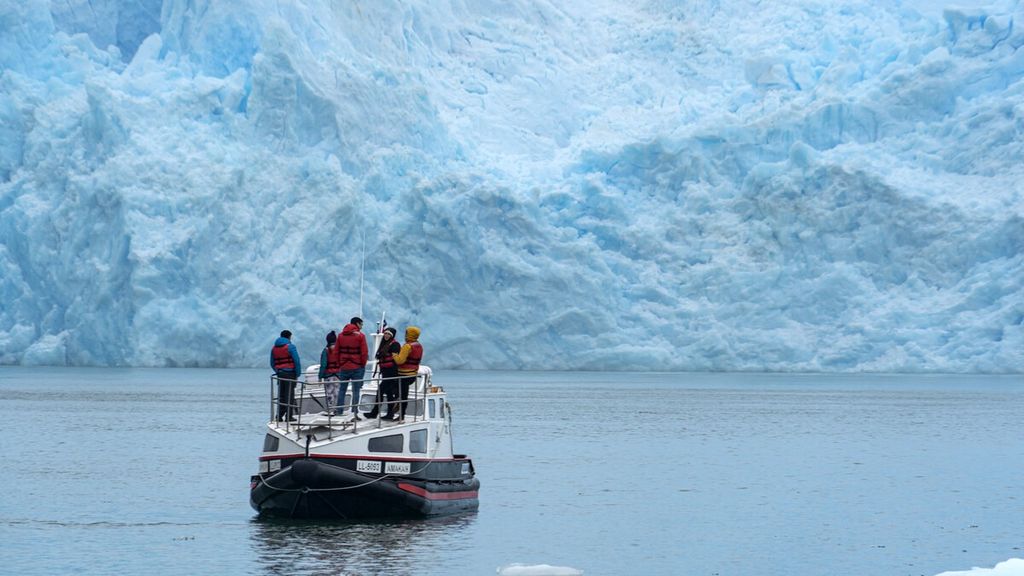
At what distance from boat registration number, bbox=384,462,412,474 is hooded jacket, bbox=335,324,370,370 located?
1.06 metres

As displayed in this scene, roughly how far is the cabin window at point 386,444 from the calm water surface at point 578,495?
877mm

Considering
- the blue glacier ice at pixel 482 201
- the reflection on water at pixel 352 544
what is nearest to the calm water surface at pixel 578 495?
the reflection on water at pixel 352 544

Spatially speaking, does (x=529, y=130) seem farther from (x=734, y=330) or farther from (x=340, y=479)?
(x=340, y=479)

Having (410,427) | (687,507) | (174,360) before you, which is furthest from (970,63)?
(410,427)

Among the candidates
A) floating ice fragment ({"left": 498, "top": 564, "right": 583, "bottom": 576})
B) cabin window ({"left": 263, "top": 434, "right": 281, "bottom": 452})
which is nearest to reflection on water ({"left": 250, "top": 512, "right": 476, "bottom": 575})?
cabin window ({"left": 263, "top": 434, "right": 281, "bottom": 452})

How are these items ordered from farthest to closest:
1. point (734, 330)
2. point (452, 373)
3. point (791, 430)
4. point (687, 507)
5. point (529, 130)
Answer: point (452, 373)
point (529, 130)
point (734, 330)
point (791, 430)
point (687, 507)

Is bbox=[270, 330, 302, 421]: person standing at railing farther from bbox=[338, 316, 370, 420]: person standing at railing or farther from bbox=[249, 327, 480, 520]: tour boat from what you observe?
bbox=[338, 316, 370, 420]: person standing at railing

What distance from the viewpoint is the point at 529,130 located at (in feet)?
168

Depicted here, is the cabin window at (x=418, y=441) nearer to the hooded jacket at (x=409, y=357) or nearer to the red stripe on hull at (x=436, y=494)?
the red stripe on hull at (x=436, y=494)

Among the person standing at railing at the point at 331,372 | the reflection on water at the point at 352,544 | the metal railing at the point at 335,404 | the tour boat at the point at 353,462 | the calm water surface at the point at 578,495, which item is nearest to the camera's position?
the reflection on water at the point at 352,544

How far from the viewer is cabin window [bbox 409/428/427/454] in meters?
14.8

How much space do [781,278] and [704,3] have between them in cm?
1122

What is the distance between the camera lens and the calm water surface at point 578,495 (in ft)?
45.0

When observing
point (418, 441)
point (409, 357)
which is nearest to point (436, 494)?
point (418, 441)
